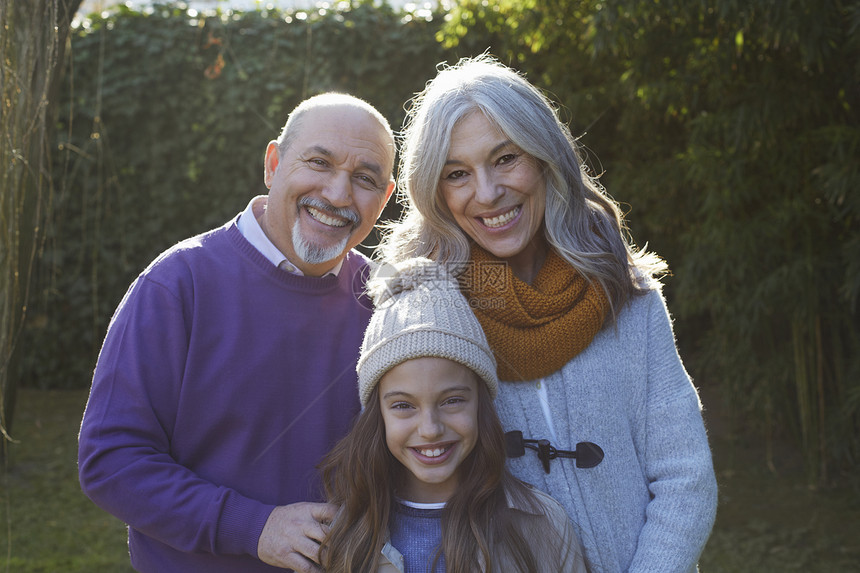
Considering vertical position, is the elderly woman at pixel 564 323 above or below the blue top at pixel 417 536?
above

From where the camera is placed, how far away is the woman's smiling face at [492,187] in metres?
1.70

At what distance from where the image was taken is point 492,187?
1698 millimetres

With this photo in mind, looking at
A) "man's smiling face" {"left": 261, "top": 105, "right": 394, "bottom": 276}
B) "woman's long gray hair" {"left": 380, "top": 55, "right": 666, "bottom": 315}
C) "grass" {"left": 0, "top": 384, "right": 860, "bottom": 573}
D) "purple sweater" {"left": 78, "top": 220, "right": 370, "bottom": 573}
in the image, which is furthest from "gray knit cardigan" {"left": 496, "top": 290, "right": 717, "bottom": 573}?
"grass" {"left": 0, "top": 384, "right": 860, "bottom": 573}

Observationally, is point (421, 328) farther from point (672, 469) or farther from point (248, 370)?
point (672, 469)

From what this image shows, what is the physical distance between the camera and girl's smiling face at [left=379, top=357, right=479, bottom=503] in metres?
1.61

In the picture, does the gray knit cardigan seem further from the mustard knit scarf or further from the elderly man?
the elderly man

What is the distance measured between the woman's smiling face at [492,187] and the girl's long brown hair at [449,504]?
356 mm

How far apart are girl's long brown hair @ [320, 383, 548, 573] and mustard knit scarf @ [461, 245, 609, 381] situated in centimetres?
12

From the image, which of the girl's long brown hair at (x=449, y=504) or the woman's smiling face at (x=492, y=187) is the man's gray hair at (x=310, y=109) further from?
the girl's long brown hair at (x=449, y=504)

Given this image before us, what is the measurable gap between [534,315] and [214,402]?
2.58ft

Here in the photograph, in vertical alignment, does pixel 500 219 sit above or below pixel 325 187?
below

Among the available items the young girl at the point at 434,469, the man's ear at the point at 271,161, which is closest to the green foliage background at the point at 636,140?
the man's ear at the point at 271,161

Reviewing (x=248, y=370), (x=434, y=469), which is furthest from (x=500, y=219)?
(x=248, y=370)

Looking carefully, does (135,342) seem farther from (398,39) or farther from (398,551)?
(398,39)
